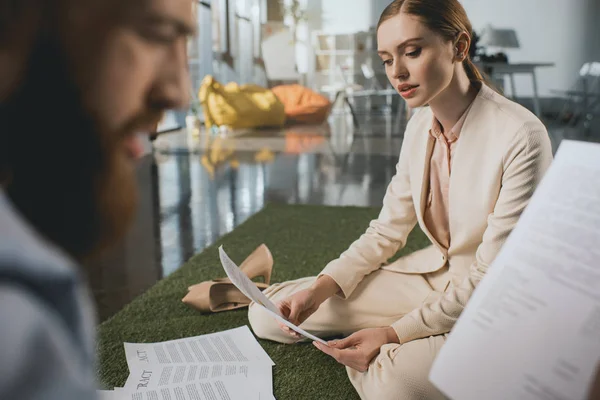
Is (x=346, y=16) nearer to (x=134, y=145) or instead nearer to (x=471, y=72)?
(x=471, y=72)

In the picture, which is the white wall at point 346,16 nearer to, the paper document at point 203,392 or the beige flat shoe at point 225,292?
the beige flat shoe at point 225,292

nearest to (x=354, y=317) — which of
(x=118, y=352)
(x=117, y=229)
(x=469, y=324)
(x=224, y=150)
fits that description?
(x=118, y=352)

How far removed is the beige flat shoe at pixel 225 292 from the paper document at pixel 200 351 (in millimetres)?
228

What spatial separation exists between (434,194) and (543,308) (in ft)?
2.66

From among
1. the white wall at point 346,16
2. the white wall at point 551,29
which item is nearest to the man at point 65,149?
the white wall at point 551,29

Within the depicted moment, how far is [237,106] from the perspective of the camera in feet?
22.3

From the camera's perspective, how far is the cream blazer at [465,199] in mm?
1108

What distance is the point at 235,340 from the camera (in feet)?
4.88

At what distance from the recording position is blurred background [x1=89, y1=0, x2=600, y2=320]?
2.78m

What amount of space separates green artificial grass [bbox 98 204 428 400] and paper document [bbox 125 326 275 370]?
0.04 metres

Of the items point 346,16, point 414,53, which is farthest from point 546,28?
point 414,53

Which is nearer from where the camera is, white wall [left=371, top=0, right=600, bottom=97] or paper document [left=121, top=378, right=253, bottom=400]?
paper document [left=121, top=378, right=253, bottom=400]

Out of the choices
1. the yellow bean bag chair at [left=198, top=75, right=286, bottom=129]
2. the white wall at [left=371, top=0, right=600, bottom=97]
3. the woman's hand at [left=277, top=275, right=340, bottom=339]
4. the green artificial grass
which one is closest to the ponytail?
the woman's hand at [left=277, top=275, right=340, bottom=339]

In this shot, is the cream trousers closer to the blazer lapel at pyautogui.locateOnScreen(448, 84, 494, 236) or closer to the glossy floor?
the blazer lapel at pyautogui.locateOnScreen(448, 84, 494, 236)
